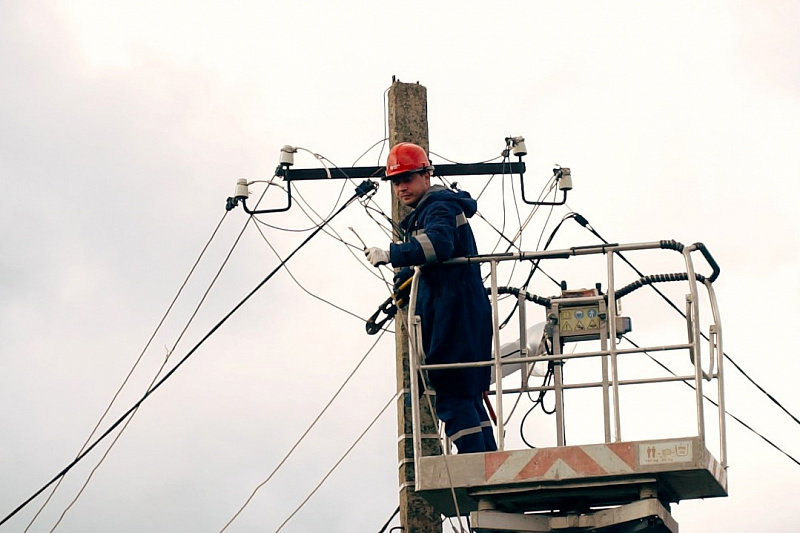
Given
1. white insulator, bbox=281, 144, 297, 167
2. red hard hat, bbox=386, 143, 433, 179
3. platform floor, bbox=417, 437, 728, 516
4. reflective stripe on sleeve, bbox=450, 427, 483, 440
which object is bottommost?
platform floor, bbox=417, 437, 728, 516

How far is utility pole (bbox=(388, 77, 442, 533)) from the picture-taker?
12180mm

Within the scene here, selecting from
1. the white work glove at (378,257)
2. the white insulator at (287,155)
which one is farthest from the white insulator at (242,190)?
the white work glove at (378,257)

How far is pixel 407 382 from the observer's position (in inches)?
497

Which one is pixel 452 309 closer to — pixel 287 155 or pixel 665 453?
pixel 665 453

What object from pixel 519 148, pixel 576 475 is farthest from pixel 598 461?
pixel 519 148

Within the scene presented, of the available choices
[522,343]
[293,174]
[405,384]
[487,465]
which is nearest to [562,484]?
[487,465]

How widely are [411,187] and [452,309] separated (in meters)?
1.02

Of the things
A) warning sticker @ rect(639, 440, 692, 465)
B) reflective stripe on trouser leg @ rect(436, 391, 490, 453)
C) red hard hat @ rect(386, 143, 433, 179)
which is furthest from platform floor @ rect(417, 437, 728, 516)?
red hard hat @ rect(386, 143, 433, 179)

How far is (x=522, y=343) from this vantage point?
11203 millimetres

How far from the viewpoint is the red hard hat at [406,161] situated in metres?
11.6

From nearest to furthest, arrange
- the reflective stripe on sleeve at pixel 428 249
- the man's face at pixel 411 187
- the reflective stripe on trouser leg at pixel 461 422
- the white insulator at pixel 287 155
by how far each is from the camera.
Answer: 1. the reflective stripe on sleeve at pixel 428 249
2. the reflective stripe on trouser leg at pixel 461 422
3. the man's face at pixel 411 187
4. the white insulator at pixel 287 155

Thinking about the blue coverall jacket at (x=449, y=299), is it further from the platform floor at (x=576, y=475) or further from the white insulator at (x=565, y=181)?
the white insulator at (x=565, y=181)

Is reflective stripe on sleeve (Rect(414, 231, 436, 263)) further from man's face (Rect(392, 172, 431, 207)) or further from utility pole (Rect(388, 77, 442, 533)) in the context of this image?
man's face (Rect(392, 172, 431, 207))

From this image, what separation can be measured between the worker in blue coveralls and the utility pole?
429 millimetres
